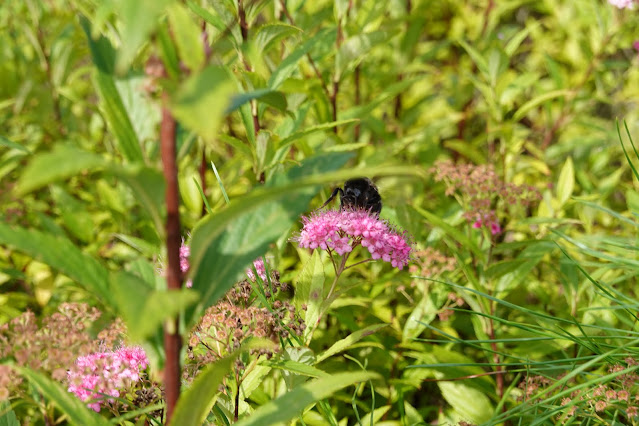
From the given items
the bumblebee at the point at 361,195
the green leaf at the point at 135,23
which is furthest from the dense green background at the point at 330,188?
the bumblebee at the point at 361,195

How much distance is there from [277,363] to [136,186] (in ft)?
1.96

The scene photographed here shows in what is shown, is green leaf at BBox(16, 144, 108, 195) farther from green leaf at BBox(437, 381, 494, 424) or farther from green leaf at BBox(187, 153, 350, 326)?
green leaf at BBox(437, 381, 494, 424)

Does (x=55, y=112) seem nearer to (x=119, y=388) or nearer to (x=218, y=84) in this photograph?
(x=119, y=388)

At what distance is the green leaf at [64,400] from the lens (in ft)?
2.95

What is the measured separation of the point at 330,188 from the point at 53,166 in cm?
155

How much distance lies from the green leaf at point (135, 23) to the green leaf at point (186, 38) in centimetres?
10

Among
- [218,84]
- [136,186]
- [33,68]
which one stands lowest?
[33,68]

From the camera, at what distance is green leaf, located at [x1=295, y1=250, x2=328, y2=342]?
54.8 inches

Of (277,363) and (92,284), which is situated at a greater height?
(92,284)

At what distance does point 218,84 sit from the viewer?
2.13 ft

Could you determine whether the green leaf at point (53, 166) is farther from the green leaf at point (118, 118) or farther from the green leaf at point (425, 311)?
the green leaf at point (425, 311)

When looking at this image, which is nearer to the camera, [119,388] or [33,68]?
[119,388]

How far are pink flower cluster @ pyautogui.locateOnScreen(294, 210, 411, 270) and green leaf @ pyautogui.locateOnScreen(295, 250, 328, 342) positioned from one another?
7 centimetres

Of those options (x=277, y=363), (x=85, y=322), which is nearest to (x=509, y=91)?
(x=277, y=363)
